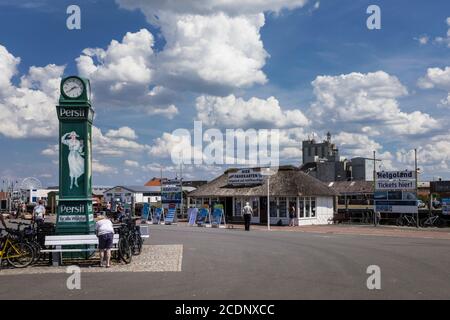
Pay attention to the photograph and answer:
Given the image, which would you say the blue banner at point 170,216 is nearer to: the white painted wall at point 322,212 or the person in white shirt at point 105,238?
the white painted wall at point 322,212

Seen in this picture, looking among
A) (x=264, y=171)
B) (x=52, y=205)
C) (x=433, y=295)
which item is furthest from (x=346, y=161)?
(x=433, y=295)

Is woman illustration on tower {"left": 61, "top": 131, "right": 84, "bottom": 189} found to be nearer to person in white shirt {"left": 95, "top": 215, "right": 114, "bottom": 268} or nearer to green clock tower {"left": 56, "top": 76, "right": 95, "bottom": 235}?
green clock tower {"left": 56, "top": 76, "right": 95, "bottom": 235}

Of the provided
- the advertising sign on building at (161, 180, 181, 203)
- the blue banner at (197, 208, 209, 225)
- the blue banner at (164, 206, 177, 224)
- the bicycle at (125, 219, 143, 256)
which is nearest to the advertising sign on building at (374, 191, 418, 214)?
the blue banner at (197, 208, 209, 225)

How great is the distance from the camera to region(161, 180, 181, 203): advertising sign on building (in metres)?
Answer: 43.7

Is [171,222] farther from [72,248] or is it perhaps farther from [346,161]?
[346,161]

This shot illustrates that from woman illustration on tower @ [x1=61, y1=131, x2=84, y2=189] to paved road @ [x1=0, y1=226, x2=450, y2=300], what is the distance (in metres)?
3.83

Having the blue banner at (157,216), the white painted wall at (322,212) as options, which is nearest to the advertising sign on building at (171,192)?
the blue banner at (157,216)

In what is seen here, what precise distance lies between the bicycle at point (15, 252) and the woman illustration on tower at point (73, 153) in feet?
7.41

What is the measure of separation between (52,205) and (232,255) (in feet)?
169

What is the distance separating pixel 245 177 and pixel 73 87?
26591 mm

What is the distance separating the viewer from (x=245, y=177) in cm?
4178

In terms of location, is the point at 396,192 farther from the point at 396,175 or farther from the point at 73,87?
the point at 73,87

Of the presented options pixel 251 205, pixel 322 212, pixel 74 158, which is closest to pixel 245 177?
pixel 251 205
